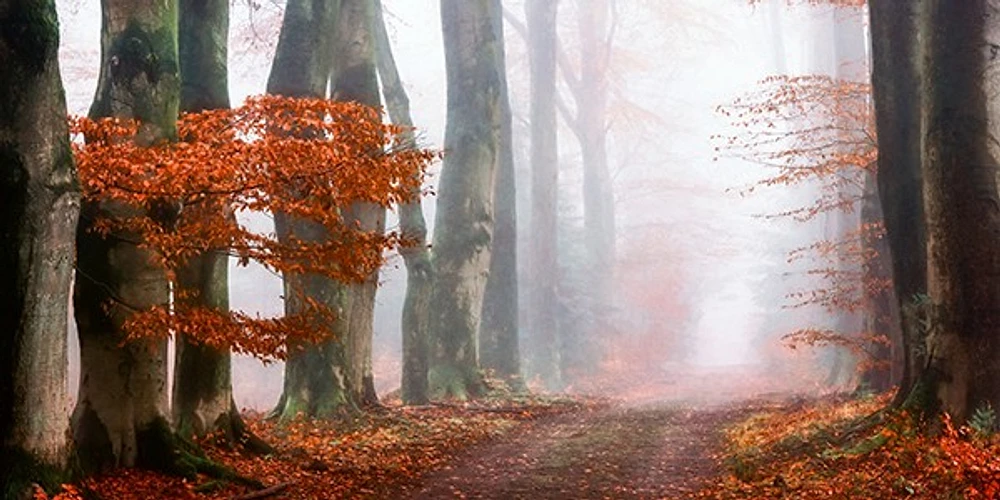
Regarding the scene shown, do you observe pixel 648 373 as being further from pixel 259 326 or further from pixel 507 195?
pixel 259 326

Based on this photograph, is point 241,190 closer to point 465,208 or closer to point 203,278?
point 203,278

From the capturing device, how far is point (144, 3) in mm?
8703

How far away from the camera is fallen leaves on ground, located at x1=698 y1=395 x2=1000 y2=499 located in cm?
701

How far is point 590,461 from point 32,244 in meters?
6.86

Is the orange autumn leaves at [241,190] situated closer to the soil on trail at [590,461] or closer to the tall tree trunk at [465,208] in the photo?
the soil on trail at [590,461]

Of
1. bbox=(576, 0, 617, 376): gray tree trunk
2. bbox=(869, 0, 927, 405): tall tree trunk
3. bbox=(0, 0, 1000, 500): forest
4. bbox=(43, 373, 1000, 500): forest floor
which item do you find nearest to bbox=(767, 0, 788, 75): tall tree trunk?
bbox=(576, 0, 617, 376): gray tree trunk

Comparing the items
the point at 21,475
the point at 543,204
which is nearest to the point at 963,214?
the point at 21,475

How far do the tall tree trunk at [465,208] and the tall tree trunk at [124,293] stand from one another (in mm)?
9712

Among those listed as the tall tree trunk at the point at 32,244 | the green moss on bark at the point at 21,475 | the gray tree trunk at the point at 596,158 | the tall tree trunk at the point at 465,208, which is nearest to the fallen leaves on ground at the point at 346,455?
the green moss on bark at the point at 21,475

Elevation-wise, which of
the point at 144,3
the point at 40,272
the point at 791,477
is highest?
the point at 144,3

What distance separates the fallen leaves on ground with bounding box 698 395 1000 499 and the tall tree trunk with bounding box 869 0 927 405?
1222 millimetres

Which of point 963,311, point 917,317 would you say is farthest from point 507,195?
point 963,311

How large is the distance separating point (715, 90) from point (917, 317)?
72240 mm

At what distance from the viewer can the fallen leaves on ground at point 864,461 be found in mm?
7012
